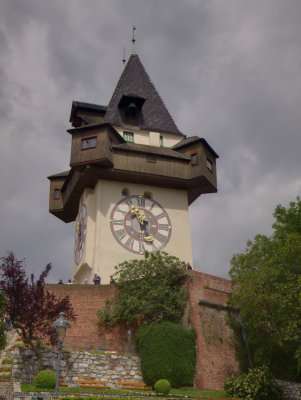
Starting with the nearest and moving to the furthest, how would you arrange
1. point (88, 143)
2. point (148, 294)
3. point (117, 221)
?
point (148, 294) < point (117, 221) < point (88, 143)

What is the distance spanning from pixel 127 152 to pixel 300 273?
14.1m

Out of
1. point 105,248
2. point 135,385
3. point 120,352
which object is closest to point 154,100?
point 105,248

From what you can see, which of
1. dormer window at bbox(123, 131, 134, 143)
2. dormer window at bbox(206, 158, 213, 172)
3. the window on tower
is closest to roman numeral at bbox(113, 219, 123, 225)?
the window on tower

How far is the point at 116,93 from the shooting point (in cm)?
3909

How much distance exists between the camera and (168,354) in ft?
74.9

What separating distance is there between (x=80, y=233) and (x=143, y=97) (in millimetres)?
10604

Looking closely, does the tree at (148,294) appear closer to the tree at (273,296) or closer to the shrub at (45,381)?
the tree at (273,296)

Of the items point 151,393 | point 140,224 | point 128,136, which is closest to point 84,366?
point 151,393

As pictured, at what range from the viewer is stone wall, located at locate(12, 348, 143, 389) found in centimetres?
2125

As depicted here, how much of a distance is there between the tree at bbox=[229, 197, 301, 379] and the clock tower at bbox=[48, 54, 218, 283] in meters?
8.07

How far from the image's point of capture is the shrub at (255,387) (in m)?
21.6

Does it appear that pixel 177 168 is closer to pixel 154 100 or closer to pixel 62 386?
pixel 154 100

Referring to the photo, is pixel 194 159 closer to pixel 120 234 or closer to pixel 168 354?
pixel 120 234

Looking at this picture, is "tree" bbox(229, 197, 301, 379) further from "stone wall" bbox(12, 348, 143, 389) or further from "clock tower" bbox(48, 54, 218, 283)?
"clock tower" bbox(48, 54, 218, 283)
